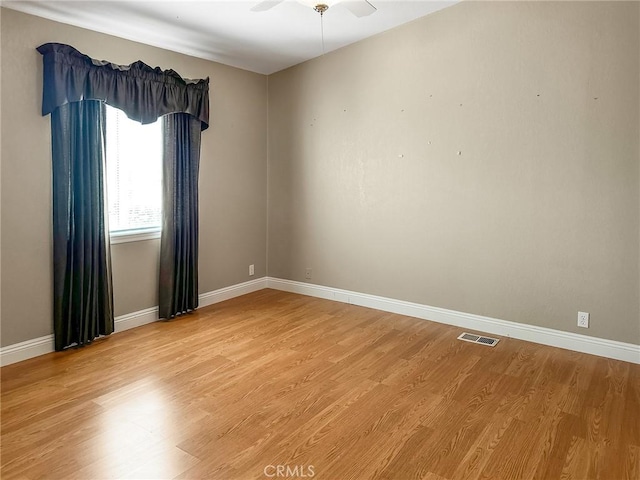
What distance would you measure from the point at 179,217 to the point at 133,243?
1.67ft

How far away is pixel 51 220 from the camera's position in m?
3.36

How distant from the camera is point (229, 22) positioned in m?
3.72

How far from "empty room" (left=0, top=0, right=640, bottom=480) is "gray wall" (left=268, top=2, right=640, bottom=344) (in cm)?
2

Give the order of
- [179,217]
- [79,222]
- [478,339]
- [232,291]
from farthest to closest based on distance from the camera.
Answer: [232,291] < [179,217] < [478,339] < [79,222]

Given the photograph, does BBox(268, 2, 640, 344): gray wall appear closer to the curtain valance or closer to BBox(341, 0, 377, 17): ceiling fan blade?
BBox(341, 0, 377, 17): ceiling fan blade

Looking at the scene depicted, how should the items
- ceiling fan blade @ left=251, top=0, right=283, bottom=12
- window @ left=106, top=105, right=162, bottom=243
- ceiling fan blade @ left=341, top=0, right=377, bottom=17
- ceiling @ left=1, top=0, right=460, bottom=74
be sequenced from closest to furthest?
ceiling fan blade @ left=251, top=0, right=283, bottom=12 → ceiling fan blade @ left=341, top=0, right=377, bottom=17 → ceiling @ left=1, top=0, right=460, bottom=74 → window @ left=106, top=105, right=162, bottom=243

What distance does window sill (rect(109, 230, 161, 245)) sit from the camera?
3.80 metres

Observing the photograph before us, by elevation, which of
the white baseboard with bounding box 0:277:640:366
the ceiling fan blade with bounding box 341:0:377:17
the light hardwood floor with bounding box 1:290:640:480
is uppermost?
the ceiling fan blade with bounding box 341:0:377:17

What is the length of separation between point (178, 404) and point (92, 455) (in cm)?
55

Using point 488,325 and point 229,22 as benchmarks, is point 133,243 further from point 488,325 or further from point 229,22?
point 488,325

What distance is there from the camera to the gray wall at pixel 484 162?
3148 mm

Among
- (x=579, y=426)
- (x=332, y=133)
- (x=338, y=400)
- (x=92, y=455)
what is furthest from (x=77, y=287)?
(x=579, y=426)

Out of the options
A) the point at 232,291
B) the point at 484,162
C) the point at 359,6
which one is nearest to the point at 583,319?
the point at 484,162

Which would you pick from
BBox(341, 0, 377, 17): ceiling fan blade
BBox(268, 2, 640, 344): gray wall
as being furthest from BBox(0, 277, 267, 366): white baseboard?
BBox(341, 0, 377, 17): ceiling fan blade
